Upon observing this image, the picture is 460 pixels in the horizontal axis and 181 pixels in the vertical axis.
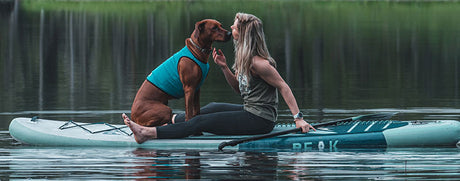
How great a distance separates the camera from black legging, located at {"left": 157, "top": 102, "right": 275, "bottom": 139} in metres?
9.34

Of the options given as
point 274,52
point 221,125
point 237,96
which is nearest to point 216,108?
point 221,125

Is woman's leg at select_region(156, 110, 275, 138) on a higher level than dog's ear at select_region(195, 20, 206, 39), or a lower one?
lower

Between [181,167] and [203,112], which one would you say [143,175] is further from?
[203,112]

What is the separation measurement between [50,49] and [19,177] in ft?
82.9

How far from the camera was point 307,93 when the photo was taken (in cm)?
1638

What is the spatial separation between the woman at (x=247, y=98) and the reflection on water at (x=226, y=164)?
274 mm

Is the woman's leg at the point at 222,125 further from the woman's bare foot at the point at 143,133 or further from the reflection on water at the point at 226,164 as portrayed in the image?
the reflection on water at the point at 226,164

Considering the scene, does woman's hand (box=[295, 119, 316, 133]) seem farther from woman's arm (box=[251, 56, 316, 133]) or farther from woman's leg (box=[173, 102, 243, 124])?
woman's leg (box=[173, 102, 243, 124])

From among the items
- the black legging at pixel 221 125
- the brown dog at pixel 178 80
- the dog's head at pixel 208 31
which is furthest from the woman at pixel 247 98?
the dog's head at pixel 208 31

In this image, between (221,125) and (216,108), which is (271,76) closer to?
(221,125)

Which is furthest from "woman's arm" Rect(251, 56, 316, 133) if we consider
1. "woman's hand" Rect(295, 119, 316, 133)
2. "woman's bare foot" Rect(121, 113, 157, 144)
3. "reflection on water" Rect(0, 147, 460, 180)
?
"woman's bare foot" Rect(121, 113, 157, 144)

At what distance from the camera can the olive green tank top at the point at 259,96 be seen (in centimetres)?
920

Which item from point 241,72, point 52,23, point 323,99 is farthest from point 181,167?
point 52,23

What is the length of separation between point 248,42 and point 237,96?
22.5 ft
